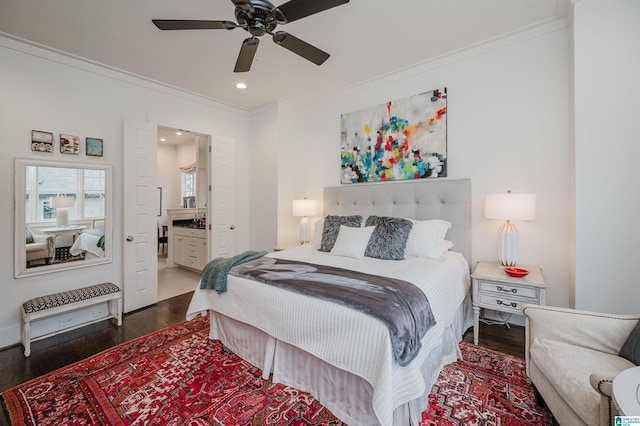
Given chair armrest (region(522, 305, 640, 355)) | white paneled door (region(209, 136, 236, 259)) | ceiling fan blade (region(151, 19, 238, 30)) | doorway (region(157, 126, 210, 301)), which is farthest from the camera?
doorway (region(157, 126, 210, 301))

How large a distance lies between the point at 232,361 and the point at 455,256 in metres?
2.24

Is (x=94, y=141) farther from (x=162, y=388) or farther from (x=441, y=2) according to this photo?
(x=441, y=2)

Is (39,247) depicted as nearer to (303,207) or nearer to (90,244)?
(90,244)

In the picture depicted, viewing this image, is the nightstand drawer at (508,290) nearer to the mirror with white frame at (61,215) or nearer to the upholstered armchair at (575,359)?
the upholstered armchair at (575,359)

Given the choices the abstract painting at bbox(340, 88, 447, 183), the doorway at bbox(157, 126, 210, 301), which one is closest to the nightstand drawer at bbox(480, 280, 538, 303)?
the abstract painting at bbox(340, 88, 447, 183)

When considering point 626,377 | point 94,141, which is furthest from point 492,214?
point 94,141

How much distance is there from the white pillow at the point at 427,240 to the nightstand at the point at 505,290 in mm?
384

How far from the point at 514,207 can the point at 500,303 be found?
83 centimetres

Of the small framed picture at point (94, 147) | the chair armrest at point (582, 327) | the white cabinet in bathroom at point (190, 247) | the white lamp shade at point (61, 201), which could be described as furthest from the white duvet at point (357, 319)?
the white cabinet in bathroom at point (190, 247)

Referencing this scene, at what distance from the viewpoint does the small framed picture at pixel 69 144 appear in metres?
2.81

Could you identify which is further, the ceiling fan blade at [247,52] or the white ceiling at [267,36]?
the white ceiling at [267,36]

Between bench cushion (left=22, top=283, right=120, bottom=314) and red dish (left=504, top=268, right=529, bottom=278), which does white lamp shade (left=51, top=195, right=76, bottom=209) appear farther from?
red dish (left=504, top=268, right=529, bottom=278)

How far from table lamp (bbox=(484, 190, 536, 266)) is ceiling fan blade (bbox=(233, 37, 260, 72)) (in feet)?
7.87

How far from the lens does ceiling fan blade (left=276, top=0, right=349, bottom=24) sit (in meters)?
1.64
